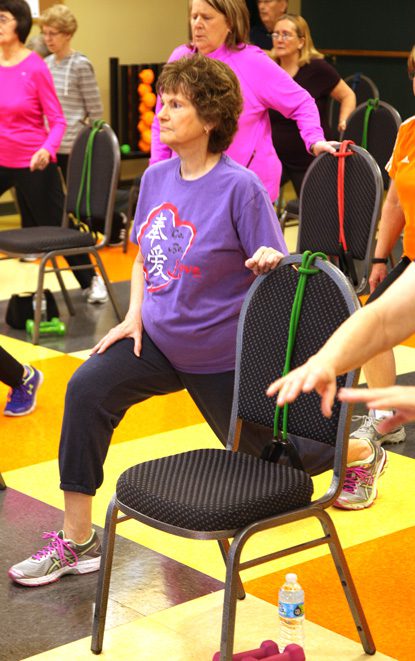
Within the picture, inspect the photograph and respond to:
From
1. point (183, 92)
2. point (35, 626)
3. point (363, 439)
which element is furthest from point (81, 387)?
point (363, 439)

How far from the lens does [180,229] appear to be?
9.57 feet

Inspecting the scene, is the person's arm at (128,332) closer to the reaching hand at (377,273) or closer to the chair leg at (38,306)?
the reaching hand at (377,273)

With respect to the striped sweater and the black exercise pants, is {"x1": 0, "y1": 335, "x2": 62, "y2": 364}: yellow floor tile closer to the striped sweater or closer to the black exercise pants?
the black exercise pants

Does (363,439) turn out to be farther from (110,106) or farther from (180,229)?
(110,106)

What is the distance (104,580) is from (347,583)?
55cm

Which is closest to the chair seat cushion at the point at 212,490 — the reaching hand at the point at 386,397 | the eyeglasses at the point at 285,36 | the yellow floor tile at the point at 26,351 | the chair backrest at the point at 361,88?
the reaching hand at the point at 386,397

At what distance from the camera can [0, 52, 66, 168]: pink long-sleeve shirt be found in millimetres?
6129

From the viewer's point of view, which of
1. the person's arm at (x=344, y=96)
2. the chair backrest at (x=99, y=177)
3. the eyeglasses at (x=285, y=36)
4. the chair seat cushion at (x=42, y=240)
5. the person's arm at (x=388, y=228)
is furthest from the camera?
the person's arm at (x=344, y=96)

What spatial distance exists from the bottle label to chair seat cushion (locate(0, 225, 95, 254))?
323cm

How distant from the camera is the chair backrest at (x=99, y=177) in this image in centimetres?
556

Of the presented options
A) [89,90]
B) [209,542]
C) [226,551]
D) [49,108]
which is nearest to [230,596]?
[226,551]

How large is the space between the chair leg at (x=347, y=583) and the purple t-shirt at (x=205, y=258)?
0.59 metres

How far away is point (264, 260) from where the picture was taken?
2.66m

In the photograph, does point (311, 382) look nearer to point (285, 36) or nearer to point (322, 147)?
point (322, 147)
